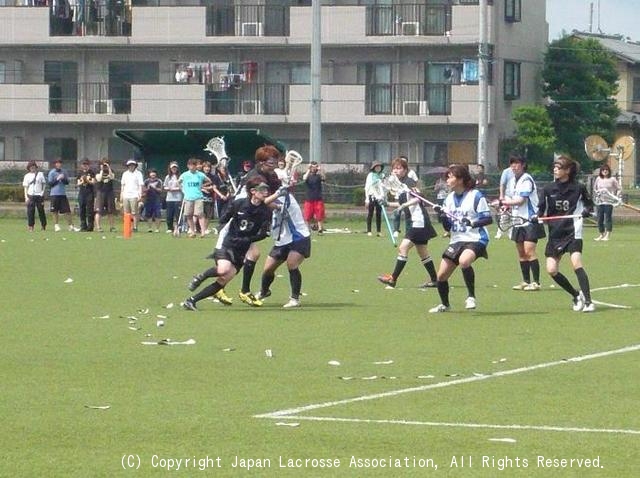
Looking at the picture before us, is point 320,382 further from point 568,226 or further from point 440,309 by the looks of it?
point 568,226

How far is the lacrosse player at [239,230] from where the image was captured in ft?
57.8

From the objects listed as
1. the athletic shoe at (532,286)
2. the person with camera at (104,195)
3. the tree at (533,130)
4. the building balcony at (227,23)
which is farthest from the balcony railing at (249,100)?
the athletic shoe at (532,286)

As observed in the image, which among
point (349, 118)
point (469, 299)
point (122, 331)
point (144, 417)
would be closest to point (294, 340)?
point (122, 331)

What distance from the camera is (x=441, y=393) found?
37.3 ft

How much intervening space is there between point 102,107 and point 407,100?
12.0 metres

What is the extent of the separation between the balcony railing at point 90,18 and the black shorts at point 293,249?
138ft

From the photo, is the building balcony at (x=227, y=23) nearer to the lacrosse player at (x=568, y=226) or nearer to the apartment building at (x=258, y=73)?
the apartment building at (x=258, y=73)

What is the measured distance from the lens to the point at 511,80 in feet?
204

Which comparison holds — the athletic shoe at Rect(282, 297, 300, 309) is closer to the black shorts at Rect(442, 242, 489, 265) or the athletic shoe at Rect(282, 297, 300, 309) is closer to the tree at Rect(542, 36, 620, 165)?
the black shorts at Rect(442, 242, 489, 265)

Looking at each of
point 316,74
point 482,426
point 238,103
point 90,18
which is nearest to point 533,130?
point 238,103

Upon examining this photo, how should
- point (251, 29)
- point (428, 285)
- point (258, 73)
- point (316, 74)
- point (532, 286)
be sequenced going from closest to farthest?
point (532, 286) → point (428, 285) → point (316, 74) → point (251, 29) → point (258, 73)

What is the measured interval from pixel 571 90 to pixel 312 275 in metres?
47.6

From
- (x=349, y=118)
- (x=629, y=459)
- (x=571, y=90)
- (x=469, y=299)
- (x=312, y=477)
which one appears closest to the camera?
(x=312, y=477)

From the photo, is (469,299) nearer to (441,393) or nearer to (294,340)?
(294,340)
